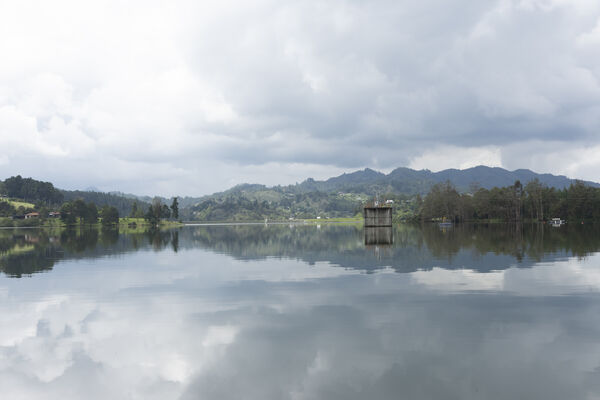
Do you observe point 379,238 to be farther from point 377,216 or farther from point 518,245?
point 377,216

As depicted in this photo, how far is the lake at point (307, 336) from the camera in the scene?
45.1 feet

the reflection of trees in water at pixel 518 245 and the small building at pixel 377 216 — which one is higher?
the small building at pixel 377 216

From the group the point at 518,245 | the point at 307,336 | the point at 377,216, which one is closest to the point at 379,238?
the point at 518,245

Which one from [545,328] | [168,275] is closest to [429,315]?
[545,328]

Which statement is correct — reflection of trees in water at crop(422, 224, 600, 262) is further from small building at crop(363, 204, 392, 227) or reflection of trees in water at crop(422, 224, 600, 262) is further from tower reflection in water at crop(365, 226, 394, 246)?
small building at crop(363, 204, 392, 227)

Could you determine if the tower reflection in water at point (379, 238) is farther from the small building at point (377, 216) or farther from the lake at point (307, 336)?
the small building at point (377, 216)

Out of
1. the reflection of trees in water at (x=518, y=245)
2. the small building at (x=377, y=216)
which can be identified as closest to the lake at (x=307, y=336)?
the reflection of trees in water at (x=518, y=245)

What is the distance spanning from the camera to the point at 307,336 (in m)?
18.9

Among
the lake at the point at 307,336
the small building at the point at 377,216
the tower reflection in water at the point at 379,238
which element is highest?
the small building at the point at 377,216

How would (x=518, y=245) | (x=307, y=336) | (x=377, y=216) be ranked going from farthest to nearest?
(x=377, y=216) < (x=518, y=245) < (x=307, y=336)

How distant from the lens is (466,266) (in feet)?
134

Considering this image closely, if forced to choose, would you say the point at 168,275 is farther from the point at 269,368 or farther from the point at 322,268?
the point at 269,368

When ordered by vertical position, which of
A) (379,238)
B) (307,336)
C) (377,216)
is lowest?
(379,238)

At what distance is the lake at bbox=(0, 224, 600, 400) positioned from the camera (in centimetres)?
1376
